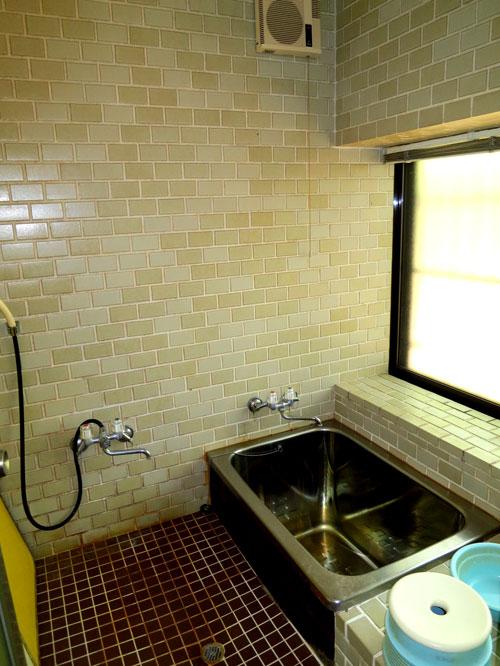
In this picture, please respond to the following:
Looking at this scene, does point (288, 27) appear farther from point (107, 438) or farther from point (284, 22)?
point (107, 438)

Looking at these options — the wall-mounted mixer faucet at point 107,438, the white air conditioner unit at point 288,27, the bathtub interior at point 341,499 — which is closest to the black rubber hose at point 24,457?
the wall-mounted mixer faucet at point 107,438

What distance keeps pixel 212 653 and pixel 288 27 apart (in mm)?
2540

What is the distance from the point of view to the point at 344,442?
8.14 ft

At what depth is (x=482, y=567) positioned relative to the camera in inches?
61.8

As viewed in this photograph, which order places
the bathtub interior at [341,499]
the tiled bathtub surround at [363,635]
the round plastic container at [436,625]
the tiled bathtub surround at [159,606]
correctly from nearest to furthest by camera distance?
the round plastic container at [436,625], the tiled bathtub surround at [363,635], the tiled bathtub surround at [159,606], the bathtub interior at [341,499]

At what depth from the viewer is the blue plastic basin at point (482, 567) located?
154 cm

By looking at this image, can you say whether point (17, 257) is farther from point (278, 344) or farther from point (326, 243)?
point (326, 243)

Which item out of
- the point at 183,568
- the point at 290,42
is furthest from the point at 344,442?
the point at 290,42

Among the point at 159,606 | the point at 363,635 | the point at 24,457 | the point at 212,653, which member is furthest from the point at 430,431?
the point at 24,457

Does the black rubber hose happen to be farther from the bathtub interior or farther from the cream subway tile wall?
the bathtub interior

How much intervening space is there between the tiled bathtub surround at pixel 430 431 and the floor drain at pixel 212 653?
109 cm

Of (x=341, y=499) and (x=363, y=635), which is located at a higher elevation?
(x=363, y=635)

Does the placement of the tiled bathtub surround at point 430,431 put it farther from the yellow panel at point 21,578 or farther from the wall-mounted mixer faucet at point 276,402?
the yellow panel at point 21,578

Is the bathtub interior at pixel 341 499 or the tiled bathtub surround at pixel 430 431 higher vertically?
the tiled bathtub surround at pixel 430 431
